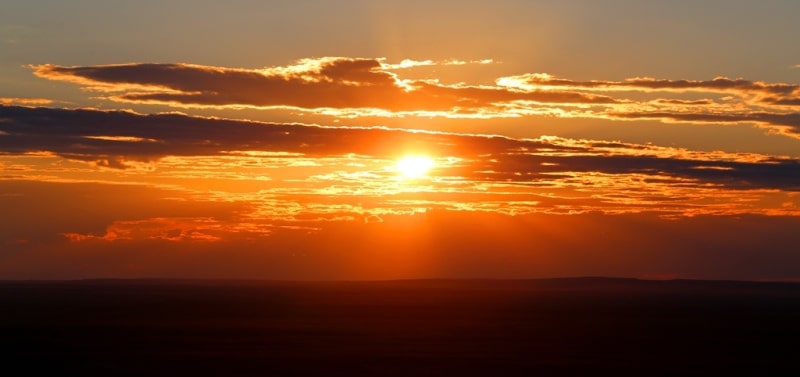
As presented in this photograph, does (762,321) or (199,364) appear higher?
(762,321)

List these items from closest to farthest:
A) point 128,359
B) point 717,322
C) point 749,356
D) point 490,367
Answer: point 490,367 → point 128,359 → point 749,356 → point 717,322

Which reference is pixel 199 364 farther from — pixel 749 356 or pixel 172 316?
pixel 172 316

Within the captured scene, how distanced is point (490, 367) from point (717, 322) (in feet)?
164

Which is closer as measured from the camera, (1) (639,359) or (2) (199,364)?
(2) (199,364)

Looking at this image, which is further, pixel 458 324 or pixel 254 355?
pixel 458 324

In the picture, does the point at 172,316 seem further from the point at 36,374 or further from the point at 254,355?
the point at 36,374

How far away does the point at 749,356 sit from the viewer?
205ft

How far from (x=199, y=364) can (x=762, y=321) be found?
6276 centimetres

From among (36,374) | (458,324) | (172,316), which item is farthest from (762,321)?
(36,374)

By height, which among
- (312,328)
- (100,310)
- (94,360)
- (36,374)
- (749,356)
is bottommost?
(36,374)

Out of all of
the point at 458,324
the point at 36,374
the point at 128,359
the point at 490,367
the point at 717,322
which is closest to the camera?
the point at 36,374

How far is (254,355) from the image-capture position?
195 feet

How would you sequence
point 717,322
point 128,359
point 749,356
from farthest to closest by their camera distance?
point 717,322
point 749,356
point 128,359

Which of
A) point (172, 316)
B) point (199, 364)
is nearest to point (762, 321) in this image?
point (172, 316)
